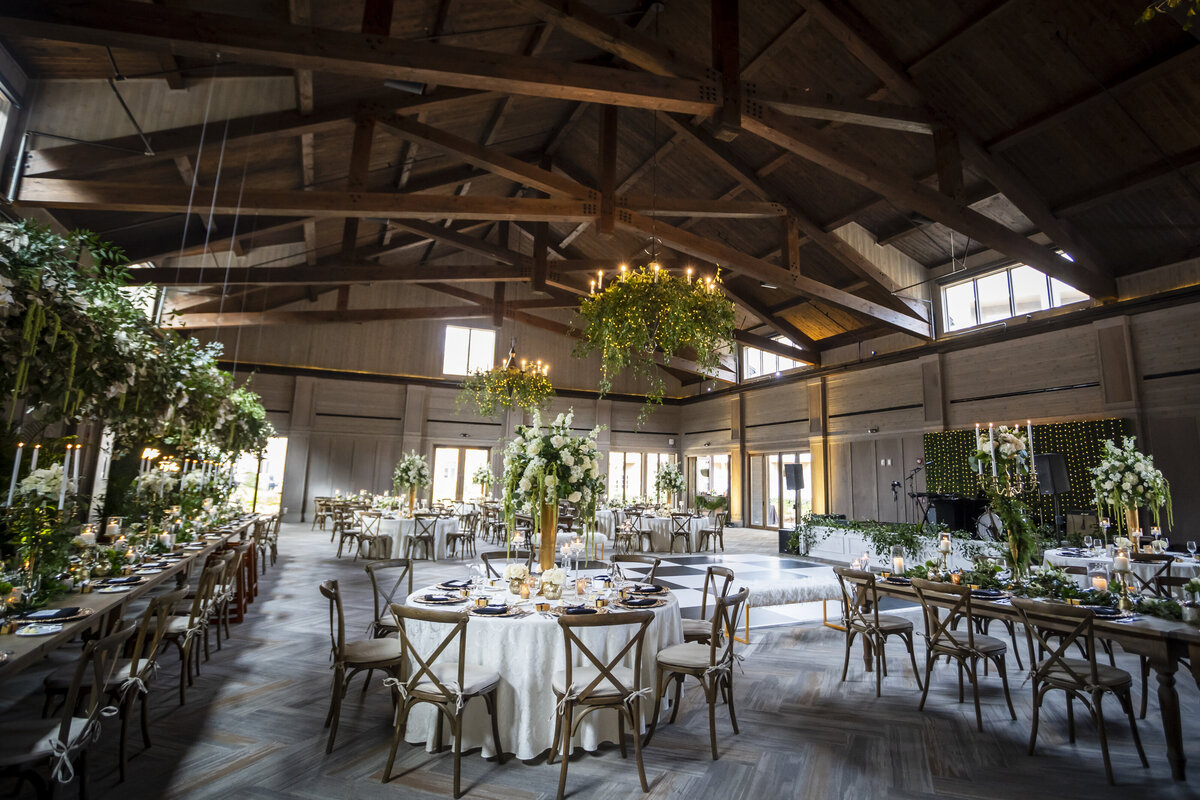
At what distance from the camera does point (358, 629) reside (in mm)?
5559

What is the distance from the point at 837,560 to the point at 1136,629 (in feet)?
26.1

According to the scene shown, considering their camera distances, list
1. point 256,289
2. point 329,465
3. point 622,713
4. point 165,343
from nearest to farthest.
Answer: point 622,713 → point 165,343 → point 256,289 → point 329,465

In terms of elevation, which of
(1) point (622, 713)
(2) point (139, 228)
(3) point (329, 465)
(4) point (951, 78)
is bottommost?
(1) point (622, 713)

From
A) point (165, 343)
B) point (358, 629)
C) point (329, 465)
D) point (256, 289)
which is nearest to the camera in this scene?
point (165, 343)

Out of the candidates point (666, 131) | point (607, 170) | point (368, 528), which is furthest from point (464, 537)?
point (666, 131)

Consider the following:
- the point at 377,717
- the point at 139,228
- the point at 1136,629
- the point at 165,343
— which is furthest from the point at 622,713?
the point at 139,228

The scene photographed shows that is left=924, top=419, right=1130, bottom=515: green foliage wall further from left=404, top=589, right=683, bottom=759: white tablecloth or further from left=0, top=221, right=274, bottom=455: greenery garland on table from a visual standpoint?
left=0, top=221, right=274, bottom=455: greenery garland on table

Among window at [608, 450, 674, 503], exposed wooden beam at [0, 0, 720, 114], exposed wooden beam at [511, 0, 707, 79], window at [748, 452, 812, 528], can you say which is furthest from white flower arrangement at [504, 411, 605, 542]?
window at [608, 450, 674, 503]


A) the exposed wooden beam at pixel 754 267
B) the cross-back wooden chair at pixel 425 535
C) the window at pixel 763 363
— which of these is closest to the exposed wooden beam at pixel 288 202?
the exposed wooden beam at pixel 754 267

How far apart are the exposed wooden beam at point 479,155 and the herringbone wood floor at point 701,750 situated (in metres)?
6.26

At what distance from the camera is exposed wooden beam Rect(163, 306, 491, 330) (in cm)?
1263

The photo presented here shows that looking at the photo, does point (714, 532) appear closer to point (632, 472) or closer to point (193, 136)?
point (632, 472)

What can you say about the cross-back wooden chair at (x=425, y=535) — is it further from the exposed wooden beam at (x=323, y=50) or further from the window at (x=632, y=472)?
→ the window at (x=632, y=472)

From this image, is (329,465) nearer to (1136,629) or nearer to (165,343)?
(165,343)
